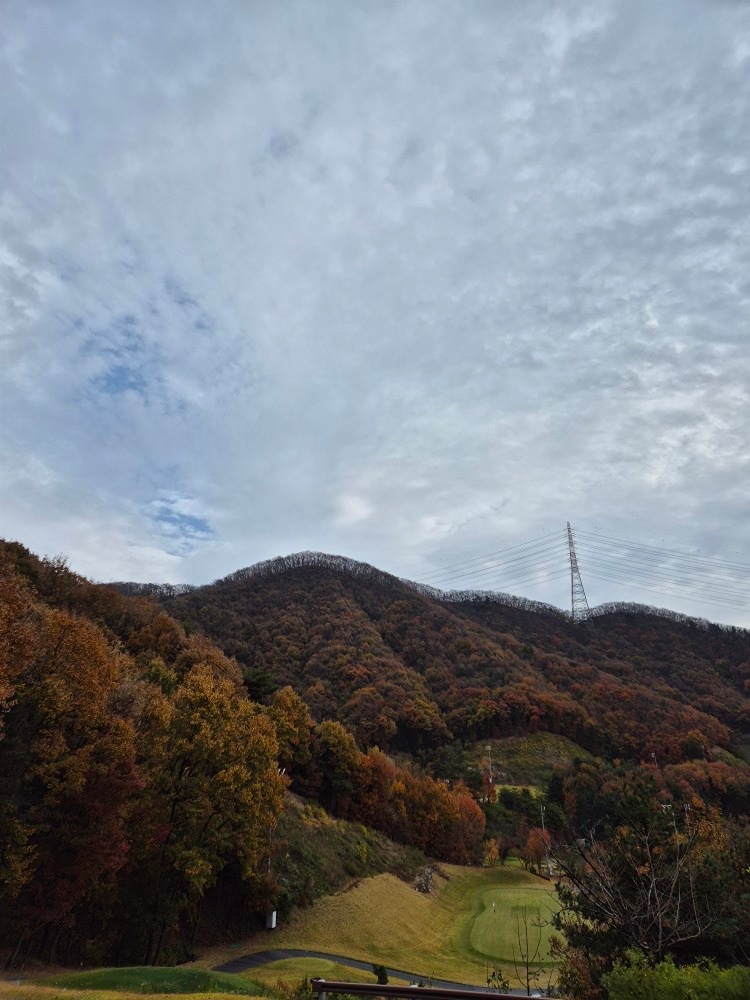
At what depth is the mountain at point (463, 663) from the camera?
309 feet

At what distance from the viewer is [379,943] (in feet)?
108

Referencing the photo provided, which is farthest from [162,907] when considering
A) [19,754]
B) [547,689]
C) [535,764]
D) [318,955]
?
[547,689]

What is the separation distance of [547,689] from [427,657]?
2697 centimetres

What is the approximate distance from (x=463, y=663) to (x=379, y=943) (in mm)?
92454

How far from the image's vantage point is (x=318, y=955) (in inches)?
1147

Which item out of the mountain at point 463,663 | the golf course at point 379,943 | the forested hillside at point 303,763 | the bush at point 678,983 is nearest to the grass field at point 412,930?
the golf course at point 379,943

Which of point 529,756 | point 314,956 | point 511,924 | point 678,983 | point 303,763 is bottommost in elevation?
point 511,924

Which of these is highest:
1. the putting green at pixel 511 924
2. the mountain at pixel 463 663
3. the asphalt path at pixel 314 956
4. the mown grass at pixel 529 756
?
the mountain at pixel 463 663

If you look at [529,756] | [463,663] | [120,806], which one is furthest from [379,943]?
[463,663]

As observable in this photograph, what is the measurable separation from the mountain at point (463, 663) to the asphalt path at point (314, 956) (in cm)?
2839

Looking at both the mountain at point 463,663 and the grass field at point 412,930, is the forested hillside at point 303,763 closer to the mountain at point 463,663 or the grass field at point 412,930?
the mountain at point 463,663

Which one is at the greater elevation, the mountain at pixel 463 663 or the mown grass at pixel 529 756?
the mountain at pixel 463 663

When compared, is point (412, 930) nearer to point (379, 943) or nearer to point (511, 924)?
point (379, 943)

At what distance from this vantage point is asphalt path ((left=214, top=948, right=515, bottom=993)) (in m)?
26.0
